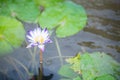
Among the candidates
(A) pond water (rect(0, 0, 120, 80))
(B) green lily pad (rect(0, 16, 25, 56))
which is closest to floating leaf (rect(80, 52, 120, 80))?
(A) pond water (rect(0, 0, 120, 80))

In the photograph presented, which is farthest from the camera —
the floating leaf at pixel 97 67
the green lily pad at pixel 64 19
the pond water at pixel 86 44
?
the green lily pad at pixel 64 19

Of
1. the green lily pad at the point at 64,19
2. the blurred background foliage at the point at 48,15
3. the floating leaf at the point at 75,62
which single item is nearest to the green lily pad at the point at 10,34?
the blurred background foliage at the point at 48,15

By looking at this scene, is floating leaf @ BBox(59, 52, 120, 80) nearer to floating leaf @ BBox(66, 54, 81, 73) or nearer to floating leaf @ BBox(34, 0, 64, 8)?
floating leaf @ BBox(66, 54, 81, 73)

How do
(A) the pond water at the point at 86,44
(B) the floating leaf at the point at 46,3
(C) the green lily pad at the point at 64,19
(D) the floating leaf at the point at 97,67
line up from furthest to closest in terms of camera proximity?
1. (B) the floating leaf at the point at 46,3
2. (C) the green lily pad at the point at 64,19
3. (A) the pond water at the point at 86,44
4. (D) the floating leaf at the point at 97,67

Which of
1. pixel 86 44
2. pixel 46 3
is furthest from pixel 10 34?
pixel 86 44

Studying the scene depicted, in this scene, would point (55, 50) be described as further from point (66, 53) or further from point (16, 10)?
point (16, 10)

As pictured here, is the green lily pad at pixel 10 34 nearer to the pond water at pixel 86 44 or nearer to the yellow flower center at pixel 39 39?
the pond water at pixel 86 44
